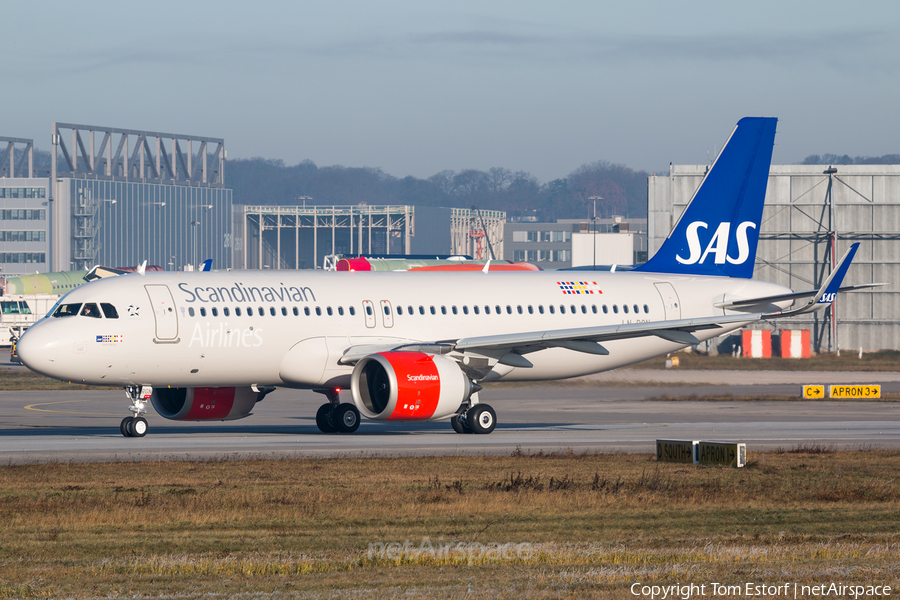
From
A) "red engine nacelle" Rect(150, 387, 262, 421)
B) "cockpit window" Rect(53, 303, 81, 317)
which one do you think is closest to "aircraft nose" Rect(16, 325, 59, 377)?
"cockpit window" Rect(53, 303, 81, 317)

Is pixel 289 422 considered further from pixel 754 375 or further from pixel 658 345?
pixel 754 375

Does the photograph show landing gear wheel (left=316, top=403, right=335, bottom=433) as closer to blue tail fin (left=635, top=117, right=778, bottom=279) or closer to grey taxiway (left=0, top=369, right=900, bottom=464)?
grey taxiway (left=0, top=369, right=900, bottom=464)

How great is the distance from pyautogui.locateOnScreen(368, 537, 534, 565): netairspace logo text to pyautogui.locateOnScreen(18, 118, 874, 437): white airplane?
50.6 feet

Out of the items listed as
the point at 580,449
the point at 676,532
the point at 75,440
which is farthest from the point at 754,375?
the point at 676,532

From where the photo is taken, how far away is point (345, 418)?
36.1 metres

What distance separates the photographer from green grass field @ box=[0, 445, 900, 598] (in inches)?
536

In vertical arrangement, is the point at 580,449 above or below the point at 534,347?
below

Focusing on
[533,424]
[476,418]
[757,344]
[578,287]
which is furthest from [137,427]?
[757,344]

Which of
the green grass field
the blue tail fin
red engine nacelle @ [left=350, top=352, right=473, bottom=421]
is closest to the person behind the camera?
the green grass field

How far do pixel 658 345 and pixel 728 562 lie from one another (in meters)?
25.1

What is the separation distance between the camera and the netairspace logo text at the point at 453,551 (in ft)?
49.0

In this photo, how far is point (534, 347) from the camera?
34.5 metres

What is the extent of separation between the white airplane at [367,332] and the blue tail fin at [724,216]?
1.11m

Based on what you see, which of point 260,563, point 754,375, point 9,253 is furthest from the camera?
point 9,253
